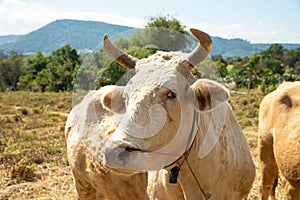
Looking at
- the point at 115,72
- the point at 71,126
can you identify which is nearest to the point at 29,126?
the point at 71,126

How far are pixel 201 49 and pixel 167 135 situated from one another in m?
0.71

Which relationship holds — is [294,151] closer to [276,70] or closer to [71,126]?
[71,126]

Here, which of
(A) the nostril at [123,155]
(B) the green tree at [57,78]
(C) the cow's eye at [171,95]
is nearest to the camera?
(A) the nostril at [123,155]

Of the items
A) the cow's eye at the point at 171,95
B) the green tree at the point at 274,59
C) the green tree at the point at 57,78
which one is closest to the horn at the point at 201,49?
the cow's eye at the point at 171,95

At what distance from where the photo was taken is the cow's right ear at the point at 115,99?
2.97 metres

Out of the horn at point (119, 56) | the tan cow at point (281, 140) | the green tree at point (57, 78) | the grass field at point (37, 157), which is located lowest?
the green tree at point (57, 78)

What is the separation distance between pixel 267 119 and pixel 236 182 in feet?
8.19

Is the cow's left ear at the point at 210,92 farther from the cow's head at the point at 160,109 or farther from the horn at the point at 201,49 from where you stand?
the horn at the point at 201,49

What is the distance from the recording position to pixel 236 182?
3.19 metres

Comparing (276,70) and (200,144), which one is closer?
(200,144)

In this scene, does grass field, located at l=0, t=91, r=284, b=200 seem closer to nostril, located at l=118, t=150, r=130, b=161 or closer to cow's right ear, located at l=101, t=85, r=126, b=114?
cow's right ear, located at l=101, t=85, r=126, b=114

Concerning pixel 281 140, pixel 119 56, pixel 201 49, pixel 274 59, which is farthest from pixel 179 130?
pixel 274 59

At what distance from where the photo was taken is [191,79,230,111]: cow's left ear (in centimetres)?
261

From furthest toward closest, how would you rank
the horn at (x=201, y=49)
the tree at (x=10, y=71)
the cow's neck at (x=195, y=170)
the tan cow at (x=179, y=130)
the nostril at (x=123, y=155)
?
the tree at (x=10, y=71) → the cow's neck at (x=195, y=170) → the horn at (x=201, y=49) → the tan cow at (x=179, y=130) → the nostril at (x=123, y=155)
